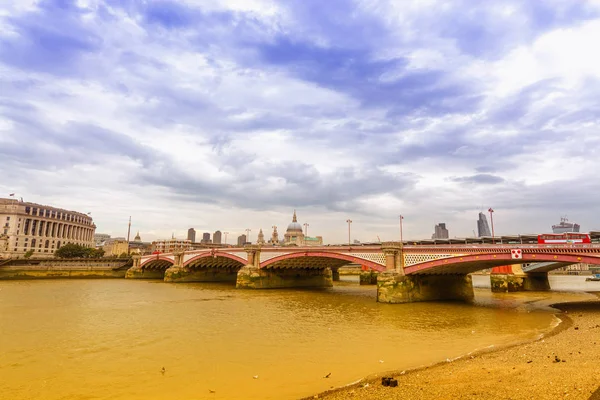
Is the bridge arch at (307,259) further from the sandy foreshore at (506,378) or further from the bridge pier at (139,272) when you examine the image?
the bridge pier at (139,272)

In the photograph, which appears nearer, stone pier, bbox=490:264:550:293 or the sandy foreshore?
the sandy foreshore

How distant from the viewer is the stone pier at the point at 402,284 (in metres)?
→ 35.0

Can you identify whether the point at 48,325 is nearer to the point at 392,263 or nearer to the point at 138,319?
the point at 138,319

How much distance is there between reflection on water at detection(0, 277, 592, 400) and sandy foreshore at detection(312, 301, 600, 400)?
1.63 meters

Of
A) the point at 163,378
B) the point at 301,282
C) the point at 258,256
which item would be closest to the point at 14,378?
the point at 163,378

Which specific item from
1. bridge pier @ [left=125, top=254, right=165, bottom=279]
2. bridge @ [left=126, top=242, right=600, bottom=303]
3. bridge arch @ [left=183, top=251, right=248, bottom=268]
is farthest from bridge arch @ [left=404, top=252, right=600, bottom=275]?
bridge pier @ [left=125, top=254, right=165, bottom=279]

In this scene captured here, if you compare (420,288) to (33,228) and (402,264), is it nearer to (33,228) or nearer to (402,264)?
(402,264)

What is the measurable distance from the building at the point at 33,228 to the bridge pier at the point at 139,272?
2548 inches

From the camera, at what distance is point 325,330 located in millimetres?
21891

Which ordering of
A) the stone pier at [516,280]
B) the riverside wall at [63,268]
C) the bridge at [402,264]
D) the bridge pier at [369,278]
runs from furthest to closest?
the riverside wall at [63,268], the bridge pier at [369,278], the stone pier at [516,280], the bridge at [402,264]

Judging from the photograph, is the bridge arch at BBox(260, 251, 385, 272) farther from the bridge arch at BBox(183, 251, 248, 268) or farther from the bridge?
the bridge arch at BBox(183, 251, 248, 268)

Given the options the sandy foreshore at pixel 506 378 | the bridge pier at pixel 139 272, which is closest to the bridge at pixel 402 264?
the bridge pier at pixel 139 272

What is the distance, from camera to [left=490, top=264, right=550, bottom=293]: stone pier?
174 feet

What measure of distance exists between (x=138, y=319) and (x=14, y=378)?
13446 mm
